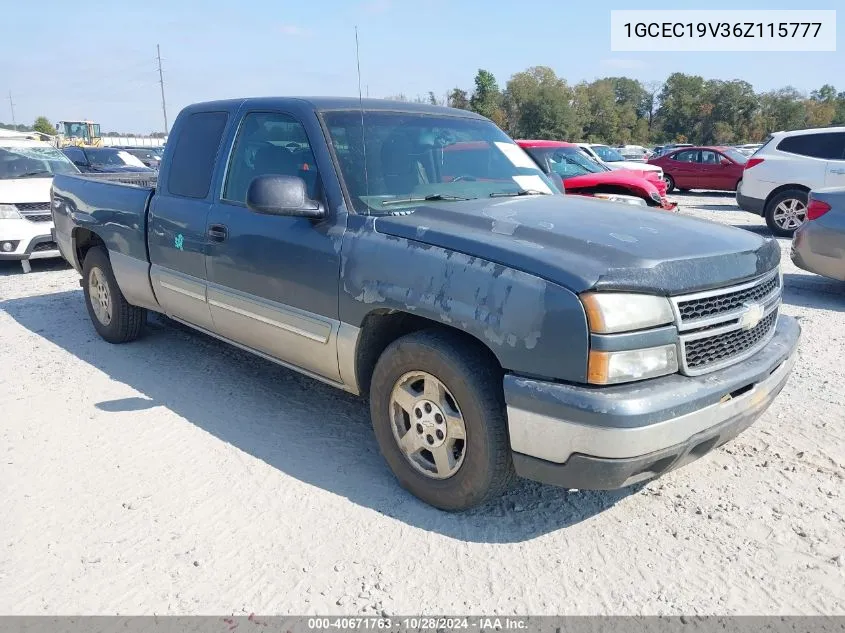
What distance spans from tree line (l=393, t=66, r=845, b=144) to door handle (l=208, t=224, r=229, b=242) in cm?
5460

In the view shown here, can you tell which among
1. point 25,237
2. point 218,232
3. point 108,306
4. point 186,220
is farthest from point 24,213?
point 218,232

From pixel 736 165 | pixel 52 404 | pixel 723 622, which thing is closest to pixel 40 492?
pixel 52 404

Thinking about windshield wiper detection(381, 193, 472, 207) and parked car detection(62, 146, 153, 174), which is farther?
parked car detection(62, 146, 153, 174)

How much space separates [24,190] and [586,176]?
26.0ft

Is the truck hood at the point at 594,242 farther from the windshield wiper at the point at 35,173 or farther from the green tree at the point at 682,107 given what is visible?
the green tree at the point at 682,107

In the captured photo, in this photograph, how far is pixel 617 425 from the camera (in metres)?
2.46

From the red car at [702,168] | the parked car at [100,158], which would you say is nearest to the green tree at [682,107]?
the red car at [702,168]

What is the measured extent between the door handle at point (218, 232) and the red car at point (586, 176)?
600cm

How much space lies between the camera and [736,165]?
19.9 m

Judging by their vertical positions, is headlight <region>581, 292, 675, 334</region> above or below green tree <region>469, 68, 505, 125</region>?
below

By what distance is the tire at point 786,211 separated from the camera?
1160cm

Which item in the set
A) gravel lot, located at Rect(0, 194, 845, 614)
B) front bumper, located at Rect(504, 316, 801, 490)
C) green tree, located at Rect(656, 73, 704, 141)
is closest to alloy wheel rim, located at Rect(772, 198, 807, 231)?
gravel lot, located at Rect(0, 194, 845, 614)

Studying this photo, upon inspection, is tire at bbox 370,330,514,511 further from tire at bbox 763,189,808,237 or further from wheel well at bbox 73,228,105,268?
tire at bbox 763,189,808,237

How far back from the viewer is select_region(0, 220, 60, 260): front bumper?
8.59m
